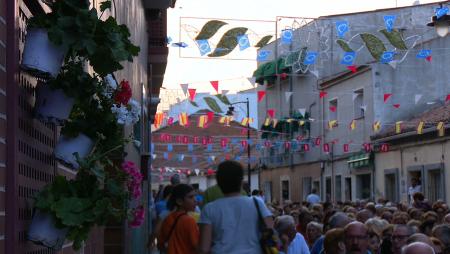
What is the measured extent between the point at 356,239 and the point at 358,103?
1126 inches

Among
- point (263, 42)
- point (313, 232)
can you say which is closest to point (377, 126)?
point (263, 42)

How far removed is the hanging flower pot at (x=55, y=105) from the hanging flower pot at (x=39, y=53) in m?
0.24

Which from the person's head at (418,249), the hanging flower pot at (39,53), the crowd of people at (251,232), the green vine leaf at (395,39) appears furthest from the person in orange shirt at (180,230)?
the green vine leaf at (395,39)

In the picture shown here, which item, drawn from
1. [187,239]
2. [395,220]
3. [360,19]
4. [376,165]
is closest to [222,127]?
[360,19]

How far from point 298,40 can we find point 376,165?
6.23 m

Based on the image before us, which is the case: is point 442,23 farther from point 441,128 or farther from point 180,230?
point 441,128

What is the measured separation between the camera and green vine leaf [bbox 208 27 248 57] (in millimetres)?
23688

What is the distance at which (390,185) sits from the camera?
32.1 meters

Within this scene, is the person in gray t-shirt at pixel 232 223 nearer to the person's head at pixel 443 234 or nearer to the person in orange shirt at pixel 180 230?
the person in orange shirt at pixel 180 230

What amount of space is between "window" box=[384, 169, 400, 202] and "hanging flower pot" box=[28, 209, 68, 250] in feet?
91.6

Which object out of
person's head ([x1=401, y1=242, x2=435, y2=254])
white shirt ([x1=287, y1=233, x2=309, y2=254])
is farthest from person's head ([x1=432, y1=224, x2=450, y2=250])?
person's head ([x1=401, y1=242, x2=435, y2=254])

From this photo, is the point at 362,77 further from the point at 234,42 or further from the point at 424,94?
the point at 234,42

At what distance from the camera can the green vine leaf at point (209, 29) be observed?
919 inches

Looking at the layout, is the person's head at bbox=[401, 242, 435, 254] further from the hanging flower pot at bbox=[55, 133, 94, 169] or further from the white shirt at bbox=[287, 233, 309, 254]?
the white shirt at bbox=[287, 233, 309, 254]
